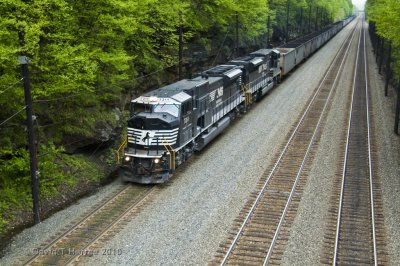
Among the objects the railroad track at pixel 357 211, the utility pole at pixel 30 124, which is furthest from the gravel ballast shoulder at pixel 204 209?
the utility pole at pixel 30 124

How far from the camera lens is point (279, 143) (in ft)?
81.4

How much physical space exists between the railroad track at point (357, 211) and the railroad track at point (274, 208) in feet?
5.22

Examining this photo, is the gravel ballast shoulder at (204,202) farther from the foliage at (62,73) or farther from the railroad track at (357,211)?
the foliage at (62,73)

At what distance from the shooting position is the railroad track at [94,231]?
12992mm

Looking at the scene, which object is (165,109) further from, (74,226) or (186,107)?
(74,226)

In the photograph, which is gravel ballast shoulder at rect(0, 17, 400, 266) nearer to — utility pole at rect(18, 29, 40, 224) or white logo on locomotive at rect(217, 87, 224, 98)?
utility pole at rect(18, 29, 40, 224)

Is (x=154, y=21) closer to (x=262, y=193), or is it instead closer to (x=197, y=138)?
(x=197, y=138)

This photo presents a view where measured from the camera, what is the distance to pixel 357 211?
16.3 meters

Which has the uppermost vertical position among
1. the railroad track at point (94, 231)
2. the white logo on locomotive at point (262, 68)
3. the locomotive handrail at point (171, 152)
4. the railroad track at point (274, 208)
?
the white logo on locomotive at point (262, 68)

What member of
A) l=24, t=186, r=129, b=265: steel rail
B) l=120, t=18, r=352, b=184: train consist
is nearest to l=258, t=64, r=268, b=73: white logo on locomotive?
l=120, t=18, r=352, b=184: train consist

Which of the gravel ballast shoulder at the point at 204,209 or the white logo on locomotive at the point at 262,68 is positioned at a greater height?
the white logo on locomotive at the point at 262,68

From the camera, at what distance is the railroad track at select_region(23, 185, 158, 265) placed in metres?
13.0

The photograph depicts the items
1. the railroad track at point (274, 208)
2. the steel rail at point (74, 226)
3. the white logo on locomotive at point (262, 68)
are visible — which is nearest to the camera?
the steel rail at point (74, 226)

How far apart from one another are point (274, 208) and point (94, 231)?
6.71 metres
